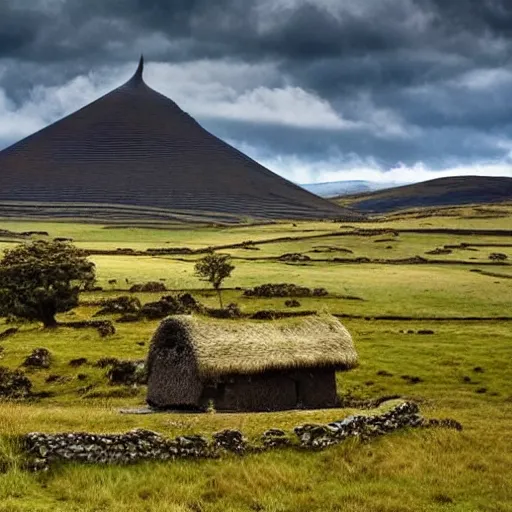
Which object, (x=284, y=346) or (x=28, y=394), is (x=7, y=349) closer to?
(x=28, y=394)

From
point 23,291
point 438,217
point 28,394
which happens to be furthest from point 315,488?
point 438,217

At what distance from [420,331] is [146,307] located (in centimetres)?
2478

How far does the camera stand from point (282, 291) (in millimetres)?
78625

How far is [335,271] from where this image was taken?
318 ft

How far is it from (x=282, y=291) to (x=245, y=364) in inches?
1767

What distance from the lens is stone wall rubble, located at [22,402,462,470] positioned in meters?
17.6

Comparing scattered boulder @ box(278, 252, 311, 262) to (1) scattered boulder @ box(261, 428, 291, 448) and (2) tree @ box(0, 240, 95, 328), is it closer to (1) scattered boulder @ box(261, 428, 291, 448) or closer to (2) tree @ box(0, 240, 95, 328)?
(2) tree @ box(0, 240, 95, 328)

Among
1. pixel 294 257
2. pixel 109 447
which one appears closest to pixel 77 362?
pixel 109 447

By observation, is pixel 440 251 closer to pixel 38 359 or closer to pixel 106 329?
pixel 106 329

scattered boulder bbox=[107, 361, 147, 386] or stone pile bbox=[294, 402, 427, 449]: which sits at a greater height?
stone pile bbox=[294, 402, 427, 449]

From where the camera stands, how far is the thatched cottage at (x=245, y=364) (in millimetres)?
33875

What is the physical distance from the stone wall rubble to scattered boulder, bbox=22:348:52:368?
29.3 meters

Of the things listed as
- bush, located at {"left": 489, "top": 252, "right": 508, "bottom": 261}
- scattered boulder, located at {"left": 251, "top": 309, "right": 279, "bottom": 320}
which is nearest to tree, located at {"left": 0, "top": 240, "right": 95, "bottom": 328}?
scattered boulder, located at {"left": 251, "top": 309, "right": 279, "bottom": 320}

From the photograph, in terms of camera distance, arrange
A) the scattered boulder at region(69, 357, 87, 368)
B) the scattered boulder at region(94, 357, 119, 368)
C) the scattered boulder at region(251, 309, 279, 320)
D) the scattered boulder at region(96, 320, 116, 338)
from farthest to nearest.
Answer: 1. the scattered boulder at region(251, 309, 279, 320)
2. the scattered boulder at region(96, 320, 116, 338)
3. the scattered boulder at region(69, 357, 87, 368)
4. the scattered boulder at region(94, 357, 119, 368)
